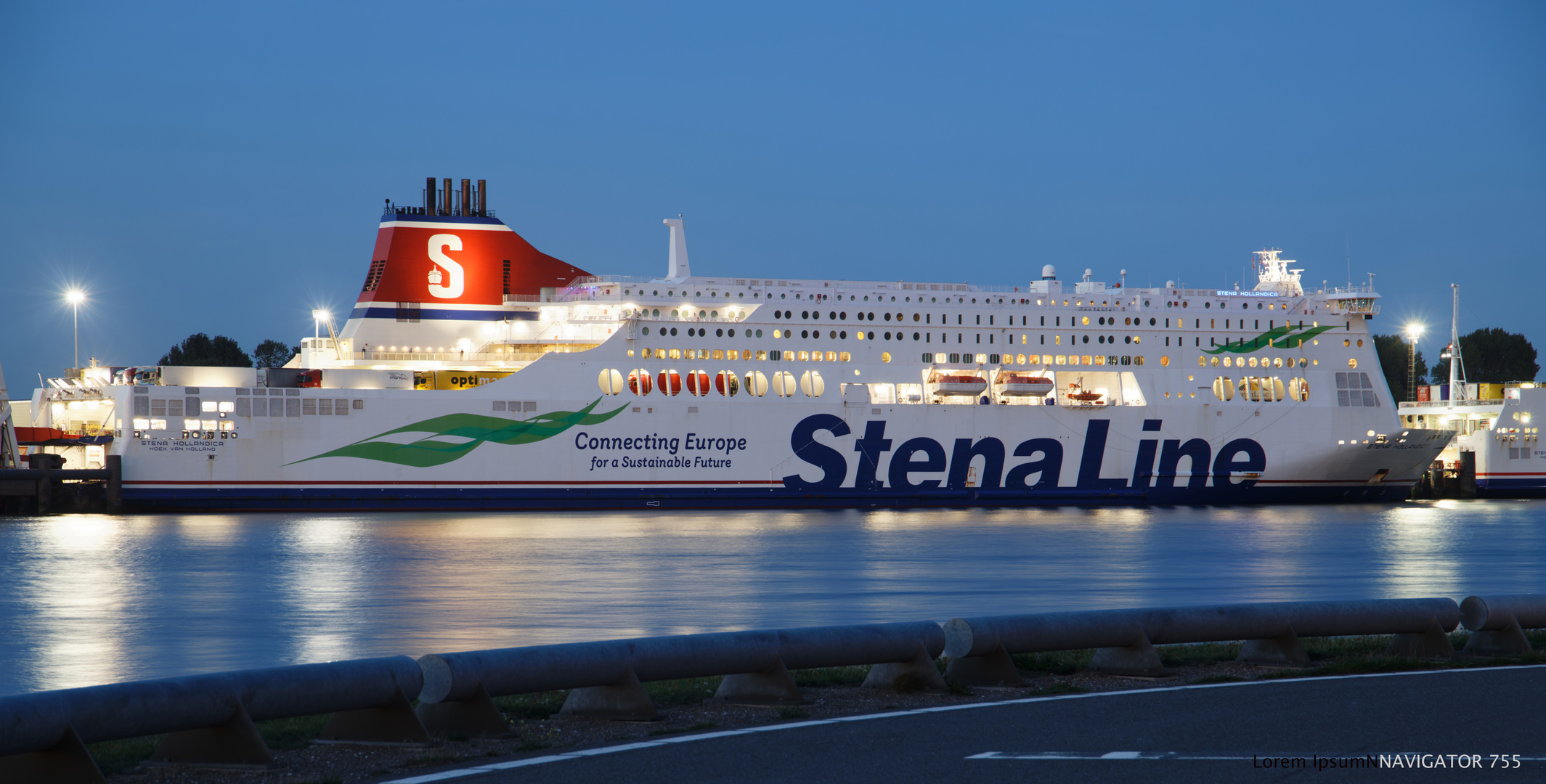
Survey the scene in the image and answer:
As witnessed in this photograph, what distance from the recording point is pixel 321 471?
107 feet

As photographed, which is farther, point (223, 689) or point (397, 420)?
point (397, 420)

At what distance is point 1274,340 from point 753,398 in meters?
15.2

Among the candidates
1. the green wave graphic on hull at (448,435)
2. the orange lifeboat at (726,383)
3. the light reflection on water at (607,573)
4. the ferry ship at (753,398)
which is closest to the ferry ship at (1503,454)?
the ferry ship at (753,398)

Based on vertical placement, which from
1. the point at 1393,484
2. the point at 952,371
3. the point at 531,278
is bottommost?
the point at 1393,484

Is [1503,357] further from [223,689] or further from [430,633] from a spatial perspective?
[223,689]

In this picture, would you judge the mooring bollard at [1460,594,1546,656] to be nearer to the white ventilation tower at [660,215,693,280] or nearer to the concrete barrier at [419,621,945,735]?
the concrete barrier at [419,621,945,735]

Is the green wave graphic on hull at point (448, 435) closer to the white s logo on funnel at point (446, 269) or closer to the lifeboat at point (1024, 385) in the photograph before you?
the white s logo on funnel at point (446, 269)

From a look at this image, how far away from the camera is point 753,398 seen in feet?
115

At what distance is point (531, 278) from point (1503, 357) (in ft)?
237

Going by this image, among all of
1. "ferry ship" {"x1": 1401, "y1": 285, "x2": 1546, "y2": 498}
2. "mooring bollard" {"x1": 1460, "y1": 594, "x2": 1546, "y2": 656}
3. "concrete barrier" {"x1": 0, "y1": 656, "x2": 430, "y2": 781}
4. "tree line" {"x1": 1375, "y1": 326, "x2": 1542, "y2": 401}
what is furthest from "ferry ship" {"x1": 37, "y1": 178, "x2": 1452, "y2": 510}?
"tree line" {"x1": 1375, "y1": 326, "x2": 1542, "y2": 401}

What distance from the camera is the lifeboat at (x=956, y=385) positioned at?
36562mm

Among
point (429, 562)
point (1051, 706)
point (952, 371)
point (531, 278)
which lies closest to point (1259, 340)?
point (952, 371)

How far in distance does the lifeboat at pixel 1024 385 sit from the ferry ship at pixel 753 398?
6 centimetres

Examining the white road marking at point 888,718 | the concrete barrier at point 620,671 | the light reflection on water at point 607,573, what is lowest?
the light reflection on water at point 607,573
